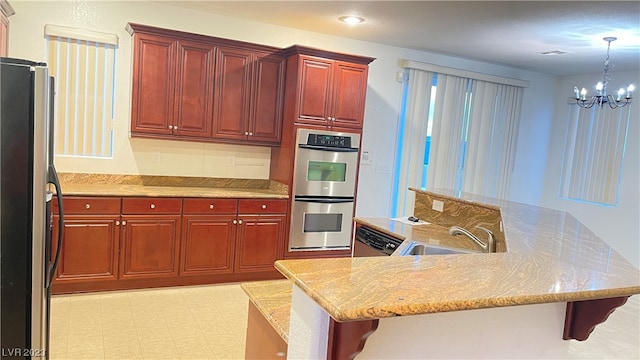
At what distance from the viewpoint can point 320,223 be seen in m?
4.62

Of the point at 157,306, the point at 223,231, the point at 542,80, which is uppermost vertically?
the point at 542,80

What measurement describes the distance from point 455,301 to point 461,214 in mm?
2254

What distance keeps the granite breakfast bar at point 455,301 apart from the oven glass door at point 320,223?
2.85 meters

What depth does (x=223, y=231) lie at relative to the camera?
13.7ft

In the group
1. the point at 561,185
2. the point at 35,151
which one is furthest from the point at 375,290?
the point at 561,185

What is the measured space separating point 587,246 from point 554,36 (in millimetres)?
3120

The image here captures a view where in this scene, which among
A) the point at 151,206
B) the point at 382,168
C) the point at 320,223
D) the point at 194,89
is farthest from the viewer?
the point at 382,168

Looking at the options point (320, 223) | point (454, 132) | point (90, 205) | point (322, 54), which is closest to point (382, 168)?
point (454, 132)

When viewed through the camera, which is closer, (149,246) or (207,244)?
(149,246)

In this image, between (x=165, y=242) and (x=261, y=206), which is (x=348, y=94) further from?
(x=165, y=242)

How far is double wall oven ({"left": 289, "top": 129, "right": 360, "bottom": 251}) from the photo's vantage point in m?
4.45

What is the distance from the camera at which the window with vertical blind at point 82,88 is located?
3.99 m

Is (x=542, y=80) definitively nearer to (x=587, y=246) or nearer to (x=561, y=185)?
(x=561, y=185)

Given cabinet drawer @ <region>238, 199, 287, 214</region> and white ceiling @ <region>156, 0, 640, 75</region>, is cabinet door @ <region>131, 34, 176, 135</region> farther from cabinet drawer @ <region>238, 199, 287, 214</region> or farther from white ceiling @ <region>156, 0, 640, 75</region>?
cabinet drawer @ <region>238, 199, 287, 214</region>
